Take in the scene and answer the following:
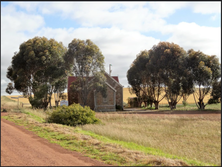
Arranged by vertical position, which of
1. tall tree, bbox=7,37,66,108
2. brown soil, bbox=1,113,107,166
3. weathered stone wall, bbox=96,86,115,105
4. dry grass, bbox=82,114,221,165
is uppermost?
tall tree, bbox=7,37,66,108

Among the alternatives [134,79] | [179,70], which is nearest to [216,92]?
[179,70]

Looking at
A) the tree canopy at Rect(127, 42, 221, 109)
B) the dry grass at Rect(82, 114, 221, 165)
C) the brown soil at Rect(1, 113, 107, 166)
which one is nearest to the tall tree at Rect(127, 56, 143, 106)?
the tree canopy at Rect(127, 42, 221, 109)

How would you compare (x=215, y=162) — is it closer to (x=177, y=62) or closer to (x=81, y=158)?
(x=81, y=158)

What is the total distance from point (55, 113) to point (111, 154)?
38.7ft

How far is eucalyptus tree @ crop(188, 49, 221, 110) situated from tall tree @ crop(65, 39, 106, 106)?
49.3 ft

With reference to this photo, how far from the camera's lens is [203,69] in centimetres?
3831

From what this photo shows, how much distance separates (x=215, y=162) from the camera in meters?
10.0

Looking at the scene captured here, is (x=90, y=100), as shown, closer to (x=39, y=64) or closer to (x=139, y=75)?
(x=39, y=64)

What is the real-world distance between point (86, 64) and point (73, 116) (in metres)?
19.3

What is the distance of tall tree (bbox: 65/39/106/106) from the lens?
38031 millimetres

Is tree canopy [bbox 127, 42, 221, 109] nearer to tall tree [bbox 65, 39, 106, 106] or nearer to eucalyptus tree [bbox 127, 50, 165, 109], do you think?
eucalyptus tree [bbox 127, 50, 165, 109]

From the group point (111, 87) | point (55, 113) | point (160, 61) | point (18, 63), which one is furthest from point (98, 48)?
point (55, 113)

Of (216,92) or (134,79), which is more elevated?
(134,79)

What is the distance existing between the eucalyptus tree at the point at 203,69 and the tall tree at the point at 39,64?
21.6 metres
